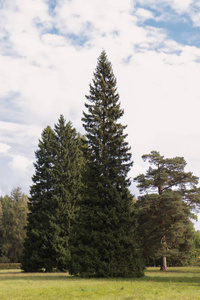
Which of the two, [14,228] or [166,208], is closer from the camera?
[166,208]

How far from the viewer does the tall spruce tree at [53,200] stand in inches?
1508

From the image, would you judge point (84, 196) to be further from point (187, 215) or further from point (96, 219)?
point (187, 215)

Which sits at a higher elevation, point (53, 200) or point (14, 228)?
point (53, 200)

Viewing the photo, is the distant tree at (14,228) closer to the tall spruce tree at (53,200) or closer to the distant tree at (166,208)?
the tall spruce tree at (53,200)

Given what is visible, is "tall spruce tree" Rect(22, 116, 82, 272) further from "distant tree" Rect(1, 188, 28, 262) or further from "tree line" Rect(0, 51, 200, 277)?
"distant tree" Rect(1, 188, 28, 262)

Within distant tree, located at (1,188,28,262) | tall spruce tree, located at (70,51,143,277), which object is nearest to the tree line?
tall spruce tree, located at (70,51,143,277)

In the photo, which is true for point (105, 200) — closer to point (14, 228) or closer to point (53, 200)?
point (53, 200)

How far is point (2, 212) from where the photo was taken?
82938 millimetres

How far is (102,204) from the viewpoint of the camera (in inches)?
1065

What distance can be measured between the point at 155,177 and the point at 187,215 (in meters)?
6.84

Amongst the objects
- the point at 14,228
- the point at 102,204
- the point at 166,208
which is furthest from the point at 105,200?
the point at 14,228

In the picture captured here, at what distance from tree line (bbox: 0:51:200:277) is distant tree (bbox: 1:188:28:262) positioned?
2892cm

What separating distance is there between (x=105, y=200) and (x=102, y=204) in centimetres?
50

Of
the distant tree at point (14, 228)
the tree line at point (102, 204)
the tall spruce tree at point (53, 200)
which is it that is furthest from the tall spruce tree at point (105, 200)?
the distant tree at point (14, 228)
